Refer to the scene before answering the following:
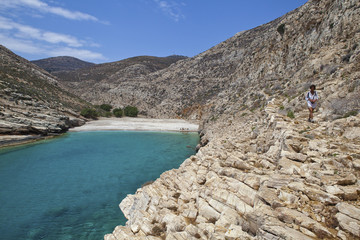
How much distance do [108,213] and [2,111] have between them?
126 feet

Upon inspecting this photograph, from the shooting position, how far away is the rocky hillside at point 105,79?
89.3 m

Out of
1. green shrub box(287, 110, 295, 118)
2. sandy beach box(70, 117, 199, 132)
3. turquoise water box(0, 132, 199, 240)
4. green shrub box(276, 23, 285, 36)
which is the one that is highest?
green shrub box(276, 23, 285, 36)

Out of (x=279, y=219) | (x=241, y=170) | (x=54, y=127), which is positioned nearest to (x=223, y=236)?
(x=279, y=219)

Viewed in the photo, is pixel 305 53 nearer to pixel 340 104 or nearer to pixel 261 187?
pixel 340 104

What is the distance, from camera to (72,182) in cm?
1938

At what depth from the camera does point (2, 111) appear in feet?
123

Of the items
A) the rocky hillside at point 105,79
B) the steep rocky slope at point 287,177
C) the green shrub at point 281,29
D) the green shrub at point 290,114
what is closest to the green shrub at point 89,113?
the rocky hillside at point 105,79

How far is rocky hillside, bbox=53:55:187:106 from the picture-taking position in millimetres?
89319

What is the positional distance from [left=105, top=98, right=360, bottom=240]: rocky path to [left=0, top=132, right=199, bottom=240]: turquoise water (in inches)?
186

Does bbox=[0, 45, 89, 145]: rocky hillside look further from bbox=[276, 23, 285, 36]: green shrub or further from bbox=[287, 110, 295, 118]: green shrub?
bbox=[276, 23, 285, 36]: green shrub

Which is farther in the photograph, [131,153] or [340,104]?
[131,153]

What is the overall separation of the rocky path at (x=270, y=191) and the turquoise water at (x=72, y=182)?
473 cm

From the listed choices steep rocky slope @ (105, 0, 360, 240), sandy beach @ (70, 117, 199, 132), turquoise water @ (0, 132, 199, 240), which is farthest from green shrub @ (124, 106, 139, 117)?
steep rocky slope @ (105, 0, 360, 240)

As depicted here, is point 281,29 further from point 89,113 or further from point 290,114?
point 89,113
